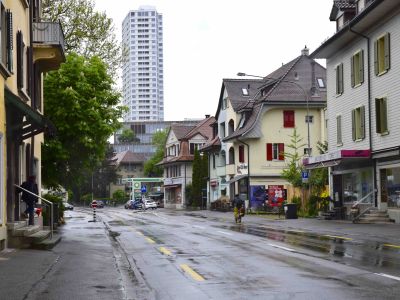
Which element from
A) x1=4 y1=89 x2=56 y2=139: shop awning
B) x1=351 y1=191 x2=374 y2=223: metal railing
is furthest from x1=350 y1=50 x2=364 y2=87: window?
x1=4 y1=89 x2=56 y2=139: shop awning

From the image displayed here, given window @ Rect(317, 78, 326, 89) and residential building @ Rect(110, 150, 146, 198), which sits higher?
window @ Rect(317, 78, 326, 89)

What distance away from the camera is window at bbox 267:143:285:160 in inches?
2285

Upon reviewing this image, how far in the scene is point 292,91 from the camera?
188 ft

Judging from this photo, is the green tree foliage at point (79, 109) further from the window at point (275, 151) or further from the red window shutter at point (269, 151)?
the window at point (275, 151)

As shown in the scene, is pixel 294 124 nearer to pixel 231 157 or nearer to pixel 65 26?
pixel 231 157

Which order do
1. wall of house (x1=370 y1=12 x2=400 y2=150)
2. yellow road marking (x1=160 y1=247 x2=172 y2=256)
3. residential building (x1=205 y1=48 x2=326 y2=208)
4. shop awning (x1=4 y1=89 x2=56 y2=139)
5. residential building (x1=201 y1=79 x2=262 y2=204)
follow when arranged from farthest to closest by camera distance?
residential building (x1=201 y1=79 x2=262 y2=204) → residential building (x1=205 y1=48 x2=326 y2=208) → wall of house (x1=370 y1=12 x2=400 y2=150) → yellow road marking (x1=160 y1=247 x2=172 y2=256) → shop awning (x1=4 y1=89 x2=56 y2=139)

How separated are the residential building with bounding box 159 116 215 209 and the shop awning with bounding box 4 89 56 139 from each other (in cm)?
6300

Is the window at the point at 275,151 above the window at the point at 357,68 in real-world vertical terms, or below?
below

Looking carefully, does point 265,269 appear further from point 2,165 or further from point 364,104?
point 364,104

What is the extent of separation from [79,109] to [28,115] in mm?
11521

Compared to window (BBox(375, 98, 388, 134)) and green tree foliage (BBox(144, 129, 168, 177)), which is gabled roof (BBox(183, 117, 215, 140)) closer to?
green tree foliage (BBox(144, 129, 168, 177))

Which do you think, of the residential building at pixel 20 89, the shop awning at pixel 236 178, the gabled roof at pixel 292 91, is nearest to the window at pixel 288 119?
the gabled roof at pixel 292 91

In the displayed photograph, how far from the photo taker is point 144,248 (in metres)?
19.0

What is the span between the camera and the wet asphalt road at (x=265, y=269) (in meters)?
10.1
